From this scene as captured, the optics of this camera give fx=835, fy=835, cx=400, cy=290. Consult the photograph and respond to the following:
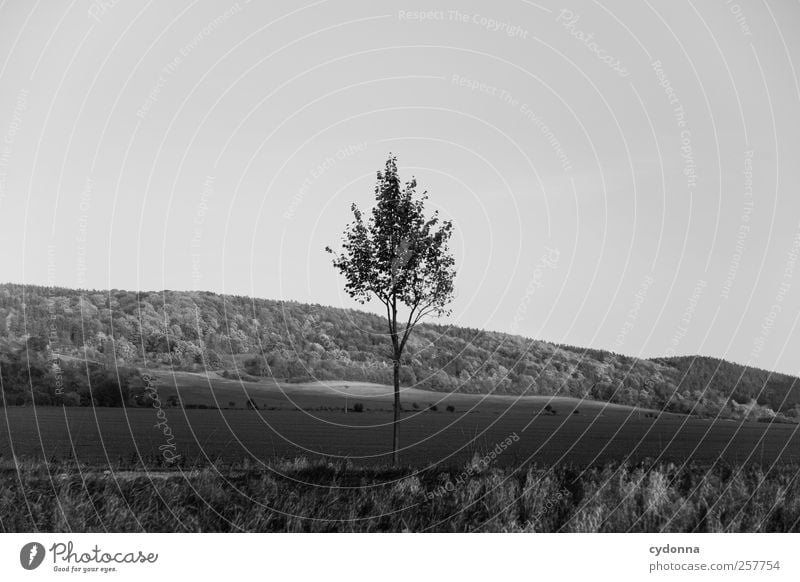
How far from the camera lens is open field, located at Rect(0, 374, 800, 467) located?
44188 millimetres

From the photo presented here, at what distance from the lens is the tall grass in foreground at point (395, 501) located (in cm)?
1967

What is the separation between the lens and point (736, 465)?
26.4 metres

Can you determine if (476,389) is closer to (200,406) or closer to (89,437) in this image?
(200,406)

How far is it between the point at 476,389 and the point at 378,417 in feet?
52.1

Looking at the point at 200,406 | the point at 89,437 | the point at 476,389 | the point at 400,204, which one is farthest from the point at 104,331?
the point at 400,204
